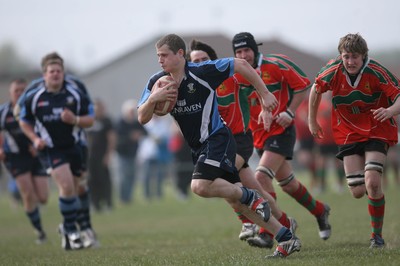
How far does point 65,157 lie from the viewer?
10.9 m

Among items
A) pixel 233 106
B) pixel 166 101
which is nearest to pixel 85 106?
pixel 233 106

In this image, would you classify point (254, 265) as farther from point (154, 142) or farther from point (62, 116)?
point (154, 142)

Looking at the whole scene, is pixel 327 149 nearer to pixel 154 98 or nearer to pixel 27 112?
pixel 27 112

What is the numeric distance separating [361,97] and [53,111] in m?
4.67

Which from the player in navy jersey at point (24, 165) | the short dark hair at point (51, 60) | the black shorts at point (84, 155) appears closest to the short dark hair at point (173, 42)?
the short dark hair at point (51, 60)

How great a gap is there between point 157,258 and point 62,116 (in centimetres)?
307

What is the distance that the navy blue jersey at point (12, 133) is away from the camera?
13047 millimetres

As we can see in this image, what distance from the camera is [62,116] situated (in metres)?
10.7

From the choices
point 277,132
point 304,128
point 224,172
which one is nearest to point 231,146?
point 224,172

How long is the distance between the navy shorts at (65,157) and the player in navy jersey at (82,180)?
0.89 ft

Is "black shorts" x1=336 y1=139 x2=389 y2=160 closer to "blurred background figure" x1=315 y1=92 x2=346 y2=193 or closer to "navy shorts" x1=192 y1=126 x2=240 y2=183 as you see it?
"navy shorts" x1=192 y1=126 x2=240 y2=183

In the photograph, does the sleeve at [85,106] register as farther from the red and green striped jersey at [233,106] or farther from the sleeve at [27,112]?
the red and green striped jersey at [233,106]

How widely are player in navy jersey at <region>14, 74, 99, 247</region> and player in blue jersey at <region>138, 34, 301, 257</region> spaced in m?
3.76

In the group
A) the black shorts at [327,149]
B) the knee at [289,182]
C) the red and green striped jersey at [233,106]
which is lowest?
the black shorts at [327,149]
